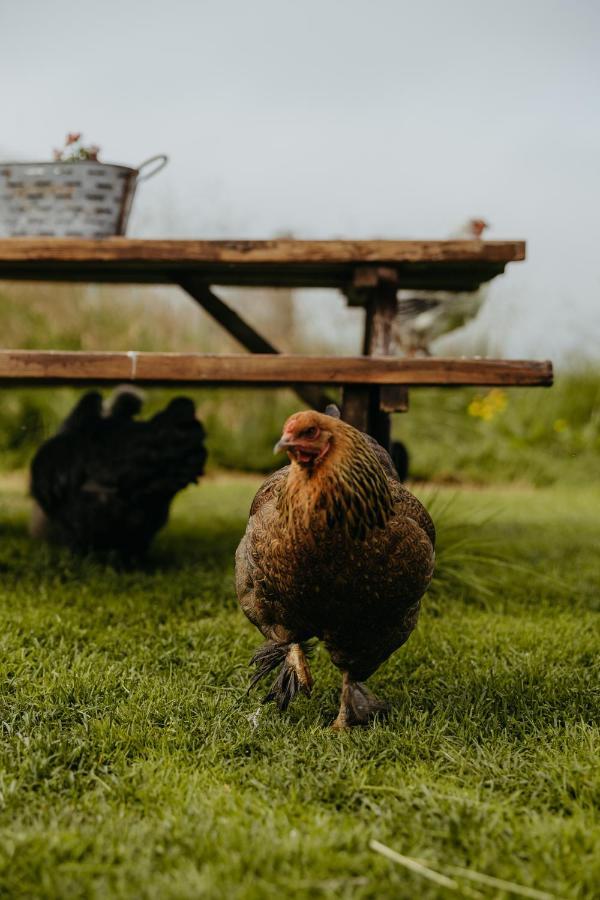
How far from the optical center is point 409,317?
7051 millimetres

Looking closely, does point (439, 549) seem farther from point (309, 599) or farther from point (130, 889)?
point (130, 889)

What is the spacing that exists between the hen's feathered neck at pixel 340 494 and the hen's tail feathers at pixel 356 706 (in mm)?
464

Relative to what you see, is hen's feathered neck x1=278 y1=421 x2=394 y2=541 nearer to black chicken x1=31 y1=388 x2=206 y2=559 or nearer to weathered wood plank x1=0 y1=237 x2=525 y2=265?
weathered wood plank x1=0 y1=237 x2=525 y2=265

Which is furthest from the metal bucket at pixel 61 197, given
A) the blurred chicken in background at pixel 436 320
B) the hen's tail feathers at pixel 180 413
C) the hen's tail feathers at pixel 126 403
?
the blurred chicken in background at pixel 436 320

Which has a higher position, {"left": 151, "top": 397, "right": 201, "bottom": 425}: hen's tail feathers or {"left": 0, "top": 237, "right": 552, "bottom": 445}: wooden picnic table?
{"left": 0, "top": 237, "right": 552, "bottom": 445}: wooden picnic table

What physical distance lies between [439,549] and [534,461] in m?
4.74

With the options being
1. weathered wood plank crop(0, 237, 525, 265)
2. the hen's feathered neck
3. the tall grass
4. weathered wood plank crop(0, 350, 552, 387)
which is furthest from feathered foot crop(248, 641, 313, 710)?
the tall grass

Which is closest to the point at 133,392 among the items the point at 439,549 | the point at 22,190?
the point at 22,190

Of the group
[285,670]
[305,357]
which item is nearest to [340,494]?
[285,670]

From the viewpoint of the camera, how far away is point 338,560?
2.07m

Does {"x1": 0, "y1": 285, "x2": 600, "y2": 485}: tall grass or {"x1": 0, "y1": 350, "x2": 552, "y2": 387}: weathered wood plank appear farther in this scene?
{"x1": 0, "y1": 285, "x2": 600, "y2": 485}: tall grass

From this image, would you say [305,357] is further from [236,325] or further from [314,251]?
[236,325]

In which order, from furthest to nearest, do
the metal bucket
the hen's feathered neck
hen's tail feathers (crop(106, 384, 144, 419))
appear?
hen's tail feathers (crop(106, 384, 144, 419)) → the metal bucket → the hen's feathered neck

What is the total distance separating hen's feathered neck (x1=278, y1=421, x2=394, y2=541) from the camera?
6.75 feet
